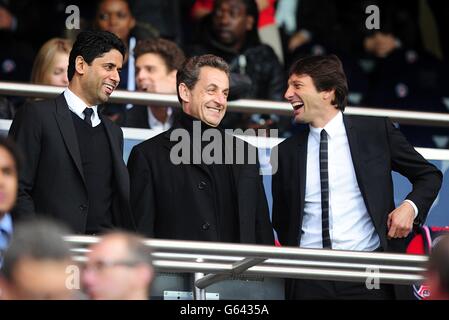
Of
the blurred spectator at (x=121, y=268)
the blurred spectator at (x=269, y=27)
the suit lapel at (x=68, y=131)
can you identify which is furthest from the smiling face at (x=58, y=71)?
the blurred spectator at (x=121, y=268)

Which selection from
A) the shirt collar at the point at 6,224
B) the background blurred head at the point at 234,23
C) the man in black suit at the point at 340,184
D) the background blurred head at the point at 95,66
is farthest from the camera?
the background blurred head at the point at 234,23

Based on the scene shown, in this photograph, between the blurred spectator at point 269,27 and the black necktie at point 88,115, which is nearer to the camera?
the black necktie at point 88,115

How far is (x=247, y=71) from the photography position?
10.1 m

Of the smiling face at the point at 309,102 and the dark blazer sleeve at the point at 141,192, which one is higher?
the smiling face at the point at 309,102

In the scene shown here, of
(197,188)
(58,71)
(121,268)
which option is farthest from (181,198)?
(121,268)

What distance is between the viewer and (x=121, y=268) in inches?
198

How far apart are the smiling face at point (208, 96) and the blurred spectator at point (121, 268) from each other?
7.90 feet

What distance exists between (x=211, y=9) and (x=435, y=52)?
197 cm

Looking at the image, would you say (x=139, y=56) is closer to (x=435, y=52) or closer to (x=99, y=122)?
(x=99, y=122)

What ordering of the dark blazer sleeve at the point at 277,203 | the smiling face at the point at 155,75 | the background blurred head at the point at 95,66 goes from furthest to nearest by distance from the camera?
the smiling face at the point at 155,75 < the dark blazer sleeve at the point at 277,203 < the background blurred head at the point at 95,66

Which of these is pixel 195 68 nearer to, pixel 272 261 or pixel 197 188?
pixel 197 188

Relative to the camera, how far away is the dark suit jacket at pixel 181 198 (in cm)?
711

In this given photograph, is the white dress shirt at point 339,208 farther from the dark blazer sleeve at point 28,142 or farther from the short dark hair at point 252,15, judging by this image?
the short dark hair at point 252,15
